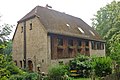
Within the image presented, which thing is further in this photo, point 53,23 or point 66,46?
point 66,46

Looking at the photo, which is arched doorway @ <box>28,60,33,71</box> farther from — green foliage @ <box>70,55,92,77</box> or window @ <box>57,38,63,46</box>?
green foliage @ <box>70,55,92,77</box>

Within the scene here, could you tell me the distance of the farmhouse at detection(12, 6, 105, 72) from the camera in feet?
91.6

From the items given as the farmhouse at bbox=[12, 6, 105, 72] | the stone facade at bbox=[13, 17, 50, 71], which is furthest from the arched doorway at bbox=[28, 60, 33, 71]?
the stone facade at bbox=[13, 17, 50, 71]

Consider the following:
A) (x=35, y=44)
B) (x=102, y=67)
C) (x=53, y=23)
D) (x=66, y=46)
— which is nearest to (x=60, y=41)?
(x=66, y=46)

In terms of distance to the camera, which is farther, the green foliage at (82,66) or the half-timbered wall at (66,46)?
the half-timbered wall at (66,46)

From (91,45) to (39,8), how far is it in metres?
11.1

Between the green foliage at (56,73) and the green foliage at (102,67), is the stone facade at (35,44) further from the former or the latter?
the green foliage at (102,67)

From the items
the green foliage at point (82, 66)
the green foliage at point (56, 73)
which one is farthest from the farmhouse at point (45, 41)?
the green foliage at point (56, 73)

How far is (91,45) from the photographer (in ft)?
121

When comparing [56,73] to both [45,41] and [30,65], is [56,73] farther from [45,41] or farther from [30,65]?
[30,65]

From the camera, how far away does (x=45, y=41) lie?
1090 inches

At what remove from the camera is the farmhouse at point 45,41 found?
2792 centimetres

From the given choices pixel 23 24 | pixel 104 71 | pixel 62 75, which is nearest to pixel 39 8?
pixel 23 24

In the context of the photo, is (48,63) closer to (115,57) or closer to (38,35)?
(38,35)
